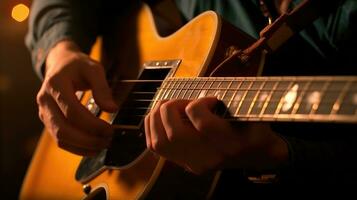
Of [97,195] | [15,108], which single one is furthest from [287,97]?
[15,108]

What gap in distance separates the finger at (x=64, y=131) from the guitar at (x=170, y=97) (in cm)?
3

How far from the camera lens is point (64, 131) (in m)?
0.84

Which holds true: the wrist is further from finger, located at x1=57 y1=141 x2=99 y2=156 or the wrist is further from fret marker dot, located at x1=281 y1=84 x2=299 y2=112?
fret marker dot, located at x1=281 y1=84 x2=299 y2=112

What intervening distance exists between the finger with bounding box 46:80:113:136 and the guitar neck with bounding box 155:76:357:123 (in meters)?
0.24

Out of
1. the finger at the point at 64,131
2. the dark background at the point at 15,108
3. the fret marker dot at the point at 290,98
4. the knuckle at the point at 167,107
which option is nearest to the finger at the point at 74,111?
the finger at the point at 64,131

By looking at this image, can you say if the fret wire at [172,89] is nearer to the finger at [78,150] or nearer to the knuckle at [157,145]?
the knuckle at [157,145]

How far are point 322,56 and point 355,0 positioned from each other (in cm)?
11

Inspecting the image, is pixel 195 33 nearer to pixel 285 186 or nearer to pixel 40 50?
pixel 285 186

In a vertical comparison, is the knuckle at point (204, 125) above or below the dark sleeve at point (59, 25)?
below

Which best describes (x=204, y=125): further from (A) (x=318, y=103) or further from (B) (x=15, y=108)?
(B) (x=15, y=108)

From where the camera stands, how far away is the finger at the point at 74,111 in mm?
808

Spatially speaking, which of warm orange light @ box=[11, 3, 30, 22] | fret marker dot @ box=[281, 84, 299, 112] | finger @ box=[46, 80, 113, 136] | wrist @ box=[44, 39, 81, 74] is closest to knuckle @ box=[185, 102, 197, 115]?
fret marker dot @ box=[281, 84, 299, 112]

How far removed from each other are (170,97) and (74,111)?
0.73 ft

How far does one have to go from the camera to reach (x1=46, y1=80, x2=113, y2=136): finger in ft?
2.65
